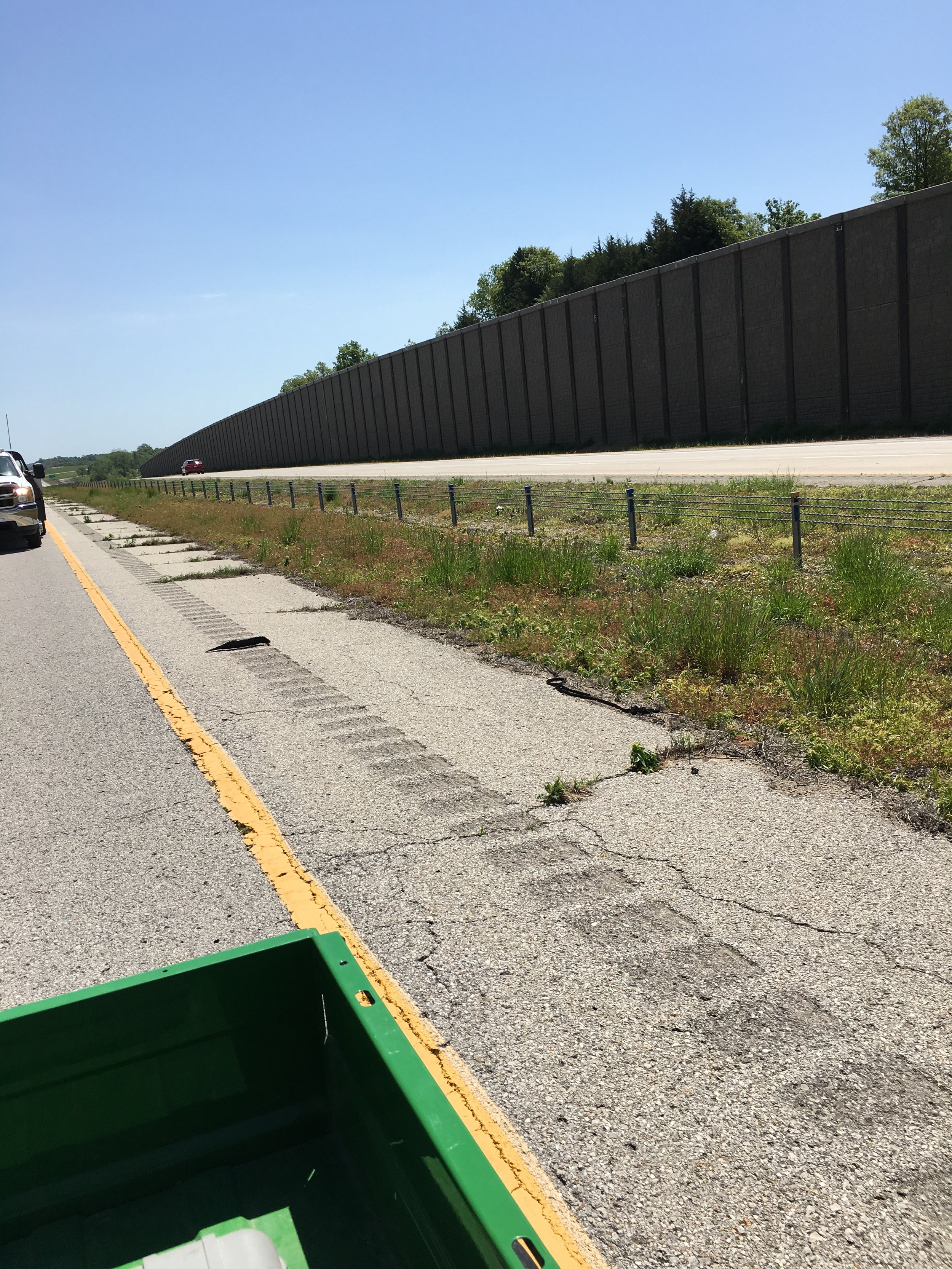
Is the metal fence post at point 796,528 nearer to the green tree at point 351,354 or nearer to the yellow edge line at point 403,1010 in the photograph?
the yellow edge line at point 403,1010

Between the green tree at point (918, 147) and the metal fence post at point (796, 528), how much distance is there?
87.9 m

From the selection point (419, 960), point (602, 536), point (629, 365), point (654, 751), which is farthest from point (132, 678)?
point (629, 365)

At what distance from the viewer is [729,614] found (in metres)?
9.00

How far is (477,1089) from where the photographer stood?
128 inches

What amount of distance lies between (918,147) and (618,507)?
3348 inches

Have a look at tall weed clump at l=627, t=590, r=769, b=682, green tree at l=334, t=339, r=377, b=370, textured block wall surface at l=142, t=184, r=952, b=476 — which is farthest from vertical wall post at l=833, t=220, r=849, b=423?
green tree at l=334, t=339, r=377, b=370

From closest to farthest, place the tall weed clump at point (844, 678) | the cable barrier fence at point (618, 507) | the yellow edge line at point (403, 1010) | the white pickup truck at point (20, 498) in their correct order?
the yellow edge line at point (403, 1010) < the tall weed clump at point (844, 678) < the cable barrier fence at point (618, 507) < the white pickup truck at point (20, 498)

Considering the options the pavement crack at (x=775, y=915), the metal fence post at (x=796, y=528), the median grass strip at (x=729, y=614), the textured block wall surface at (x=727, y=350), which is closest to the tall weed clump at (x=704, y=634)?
the median grass strip at (x=729, y=614)

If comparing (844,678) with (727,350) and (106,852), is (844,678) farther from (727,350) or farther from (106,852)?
(727,350)

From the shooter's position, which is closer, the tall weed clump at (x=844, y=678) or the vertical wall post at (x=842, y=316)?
the tall weed clump at (x=844, y=678)

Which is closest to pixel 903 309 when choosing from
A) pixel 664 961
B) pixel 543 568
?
pixel 543 568

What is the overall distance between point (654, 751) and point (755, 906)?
2352mm

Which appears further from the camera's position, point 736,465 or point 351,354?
point 351,354

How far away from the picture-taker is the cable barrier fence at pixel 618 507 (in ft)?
44.4
